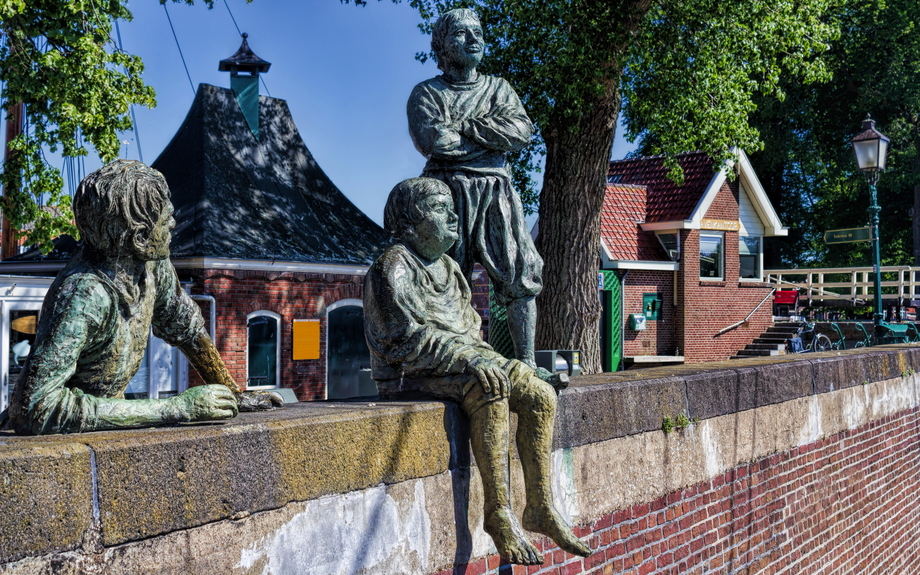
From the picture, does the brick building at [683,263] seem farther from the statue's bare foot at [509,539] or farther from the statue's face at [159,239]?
the statue's face at [159,239]

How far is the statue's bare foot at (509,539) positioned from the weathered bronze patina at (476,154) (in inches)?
50.6

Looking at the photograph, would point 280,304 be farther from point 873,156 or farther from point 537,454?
point 537,454

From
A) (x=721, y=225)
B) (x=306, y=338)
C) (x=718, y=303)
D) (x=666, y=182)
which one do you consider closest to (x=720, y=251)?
(x=721, y=225)

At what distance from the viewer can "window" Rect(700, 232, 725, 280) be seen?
29.4 m

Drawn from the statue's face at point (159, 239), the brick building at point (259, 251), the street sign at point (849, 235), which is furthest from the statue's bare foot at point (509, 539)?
the brick building at point (259, 251)

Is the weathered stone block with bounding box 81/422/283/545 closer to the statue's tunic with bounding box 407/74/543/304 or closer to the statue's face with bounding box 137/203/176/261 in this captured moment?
the statue's face with bounding box 137/203/176/261

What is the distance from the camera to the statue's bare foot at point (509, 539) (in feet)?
11.7

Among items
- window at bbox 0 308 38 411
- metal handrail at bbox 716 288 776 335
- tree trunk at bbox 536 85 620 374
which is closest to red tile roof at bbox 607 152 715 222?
metal handrail at bbox 716 288 776 335

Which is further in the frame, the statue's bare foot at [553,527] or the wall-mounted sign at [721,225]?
the wall-mounted sign at [721,225]

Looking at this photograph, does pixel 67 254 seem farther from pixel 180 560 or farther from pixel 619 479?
pixel 180 560

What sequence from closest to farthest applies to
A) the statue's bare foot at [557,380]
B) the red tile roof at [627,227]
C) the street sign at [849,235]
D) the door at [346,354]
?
the statue's bare foot at [557,380]
the street sign at [849,235]
the door at [346,354]
the red tile roof at [627,227]

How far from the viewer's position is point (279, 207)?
19.3 m

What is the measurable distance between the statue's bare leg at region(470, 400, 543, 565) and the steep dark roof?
45.5 ft

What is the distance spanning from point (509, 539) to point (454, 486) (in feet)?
1.06
